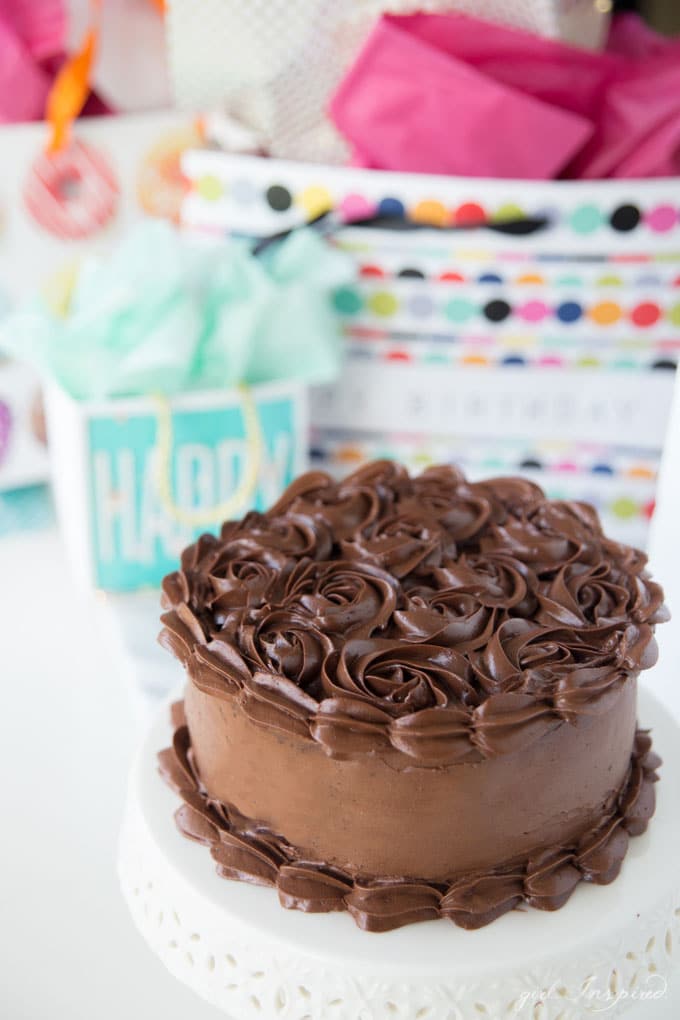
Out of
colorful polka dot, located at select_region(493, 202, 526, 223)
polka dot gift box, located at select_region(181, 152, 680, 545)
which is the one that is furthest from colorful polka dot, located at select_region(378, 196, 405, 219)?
colorful polka dot, located at select_region(493, 202, 526, 223)

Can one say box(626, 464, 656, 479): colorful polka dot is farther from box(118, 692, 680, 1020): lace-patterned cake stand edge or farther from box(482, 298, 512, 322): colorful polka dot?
box(118, 692, 680, 1020): lace-patterned cake stand edge

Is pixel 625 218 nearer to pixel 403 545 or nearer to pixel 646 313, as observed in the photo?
pixel 646 313

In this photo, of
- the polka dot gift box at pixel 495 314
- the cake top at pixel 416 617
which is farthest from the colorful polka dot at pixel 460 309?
the cake top at pixel 416 617

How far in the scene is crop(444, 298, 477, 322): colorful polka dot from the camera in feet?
3.73

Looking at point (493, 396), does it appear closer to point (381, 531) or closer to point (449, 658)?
point (381, 531)

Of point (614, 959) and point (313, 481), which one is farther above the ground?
point (313, 481)

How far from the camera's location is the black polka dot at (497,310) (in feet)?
3.71

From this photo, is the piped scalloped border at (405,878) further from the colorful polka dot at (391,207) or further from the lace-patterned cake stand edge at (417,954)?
the colorful polka dot at (391,207)

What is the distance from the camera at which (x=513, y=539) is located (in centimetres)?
76

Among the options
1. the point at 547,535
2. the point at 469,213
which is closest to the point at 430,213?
the point at 469,213

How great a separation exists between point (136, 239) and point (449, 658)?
71 cm

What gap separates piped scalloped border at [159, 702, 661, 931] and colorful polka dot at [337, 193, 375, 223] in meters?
0.69

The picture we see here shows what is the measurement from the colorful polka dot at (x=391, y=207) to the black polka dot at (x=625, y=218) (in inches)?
8.9

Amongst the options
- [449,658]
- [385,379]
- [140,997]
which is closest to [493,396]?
[385,379]
